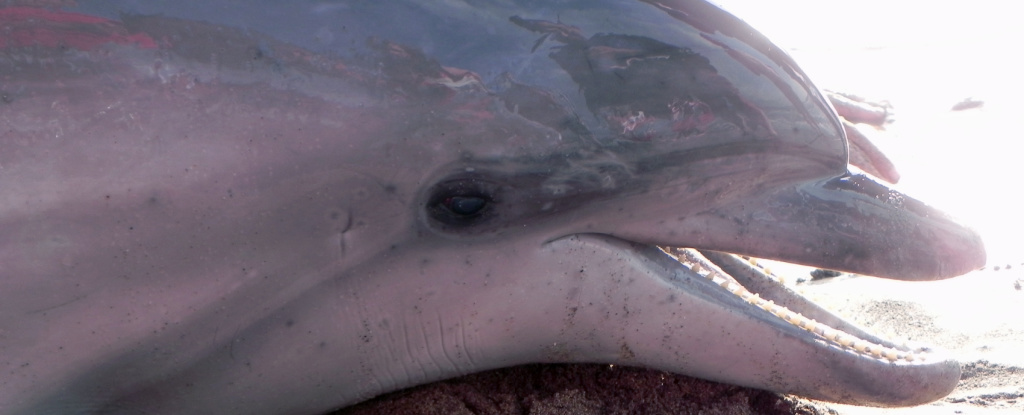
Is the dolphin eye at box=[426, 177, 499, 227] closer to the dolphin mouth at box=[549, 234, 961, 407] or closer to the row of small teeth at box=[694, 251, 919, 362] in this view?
the dolphin mouth at box=[549, 234, 961, 407]

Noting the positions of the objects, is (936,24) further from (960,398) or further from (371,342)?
(371,342)

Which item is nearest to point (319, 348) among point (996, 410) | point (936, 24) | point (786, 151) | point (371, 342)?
point (371, 342)

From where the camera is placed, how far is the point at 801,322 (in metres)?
3.32

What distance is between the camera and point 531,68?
9.46ft

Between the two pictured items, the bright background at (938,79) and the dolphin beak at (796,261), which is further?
the bright background at (938,79)

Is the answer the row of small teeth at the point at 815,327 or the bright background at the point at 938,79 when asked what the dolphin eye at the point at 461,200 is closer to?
the row of small teeth at the point at 815,327

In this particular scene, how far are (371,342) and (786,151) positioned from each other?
1.57 metres

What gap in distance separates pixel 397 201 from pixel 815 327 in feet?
5.18

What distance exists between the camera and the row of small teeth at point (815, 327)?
330 centimetres

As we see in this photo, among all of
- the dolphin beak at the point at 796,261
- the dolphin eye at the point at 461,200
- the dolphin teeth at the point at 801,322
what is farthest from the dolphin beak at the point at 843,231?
the dolphin eye at the point at 461,200

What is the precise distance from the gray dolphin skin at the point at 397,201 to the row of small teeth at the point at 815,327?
0.6 inches

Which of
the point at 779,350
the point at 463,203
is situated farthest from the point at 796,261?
the point at 463,203

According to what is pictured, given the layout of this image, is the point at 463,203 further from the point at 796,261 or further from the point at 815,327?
the point at 815,327

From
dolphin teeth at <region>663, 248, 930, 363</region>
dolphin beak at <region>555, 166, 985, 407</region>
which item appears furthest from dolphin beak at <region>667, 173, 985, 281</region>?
dolphin teeth at <region>663, 248, 930, 363</region>
